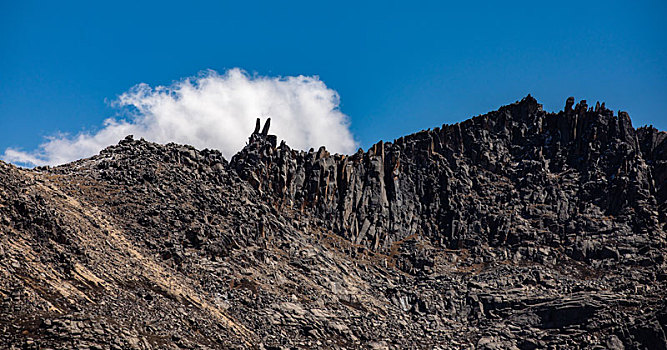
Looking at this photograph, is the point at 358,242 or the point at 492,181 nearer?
the point at 358,242

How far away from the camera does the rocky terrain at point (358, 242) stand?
49.1 m

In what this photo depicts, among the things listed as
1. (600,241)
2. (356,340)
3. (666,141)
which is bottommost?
(356,340)

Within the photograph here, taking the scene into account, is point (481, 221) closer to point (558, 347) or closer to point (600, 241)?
point (600, 241)

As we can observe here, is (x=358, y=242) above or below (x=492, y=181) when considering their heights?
below

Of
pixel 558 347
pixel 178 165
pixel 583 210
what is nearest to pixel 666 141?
pixel 583 210

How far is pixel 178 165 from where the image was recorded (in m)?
87.2

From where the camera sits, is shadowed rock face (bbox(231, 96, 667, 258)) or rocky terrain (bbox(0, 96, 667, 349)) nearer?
rocky terrain (bbox(0, 96, 667, 349))

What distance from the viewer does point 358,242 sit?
4053 inches

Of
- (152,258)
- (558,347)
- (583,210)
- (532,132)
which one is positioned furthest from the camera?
(532,132)

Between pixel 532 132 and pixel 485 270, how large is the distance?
41.5 meters

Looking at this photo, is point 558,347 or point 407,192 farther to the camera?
point 407,192

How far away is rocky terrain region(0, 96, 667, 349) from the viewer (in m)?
49.1

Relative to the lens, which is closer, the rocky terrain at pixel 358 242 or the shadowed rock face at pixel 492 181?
the rocky terrain at pixel 358 242

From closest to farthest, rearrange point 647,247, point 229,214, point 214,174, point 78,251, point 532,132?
point 78,251 → point 229,214 → point 214,174 → point 647,247 → point 532,132
